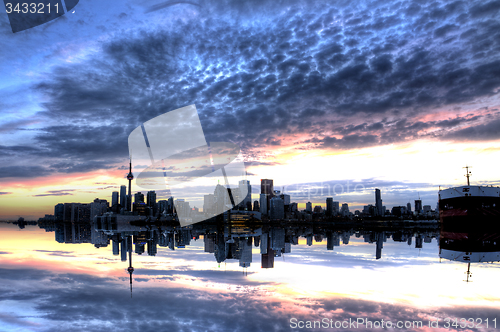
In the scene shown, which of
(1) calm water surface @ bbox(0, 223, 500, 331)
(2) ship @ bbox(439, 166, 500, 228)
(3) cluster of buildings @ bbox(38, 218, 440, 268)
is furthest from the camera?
(2) ship @ bbox(439, 166, 500, 228)

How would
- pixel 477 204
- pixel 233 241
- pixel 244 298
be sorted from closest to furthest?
pixel 244 298 < pixel 233 241 < pixel 477 204

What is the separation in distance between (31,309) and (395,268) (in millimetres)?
20472

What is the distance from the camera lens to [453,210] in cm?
10844

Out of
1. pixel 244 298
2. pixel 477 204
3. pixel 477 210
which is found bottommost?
pixel 477 210

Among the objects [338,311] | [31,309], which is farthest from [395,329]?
[31,309]

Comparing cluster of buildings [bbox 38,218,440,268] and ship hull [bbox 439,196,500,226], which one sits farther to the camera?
ship hull [bbox 439,196,500,226]

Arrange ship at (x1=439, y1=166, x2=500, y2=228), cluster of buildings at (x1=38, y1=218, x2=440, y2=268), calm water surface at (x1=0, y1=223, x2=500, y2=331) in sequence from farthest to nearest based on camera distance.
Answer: ship at (x1=439, y1=166, x2=500, y2=228) → cluster of buildings at (x1=38, y1=218, x2=440, y2=268) → calm water surface at (x1=0, y1=223, x2=500, y2=331)

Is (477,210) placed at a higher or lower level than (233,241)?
lower

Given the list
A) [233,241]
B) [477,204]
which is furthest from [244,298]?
[477,204]

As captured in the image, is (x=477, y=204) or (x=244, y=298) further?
(x=477, y=204)

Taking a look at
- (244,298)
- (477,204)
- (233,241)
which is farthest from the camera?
(477,204)

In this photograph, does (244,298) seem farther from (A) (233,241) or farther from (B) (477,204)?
(B) (477,204)

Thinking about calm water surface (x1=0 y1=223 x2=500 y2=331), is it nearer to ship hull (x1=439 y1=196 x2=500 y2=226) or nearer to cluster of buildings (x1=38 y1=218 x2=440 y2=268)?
cluster of buildings (x1=38 y1=218 x2=440 y2=268)

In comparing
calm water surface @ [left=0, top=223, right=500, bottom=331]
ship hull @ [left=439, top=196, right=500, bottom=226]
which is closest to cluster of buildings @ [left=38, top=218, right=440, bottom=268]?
calm water surface @ [left=0, top=223, right=500, bottom=331]
